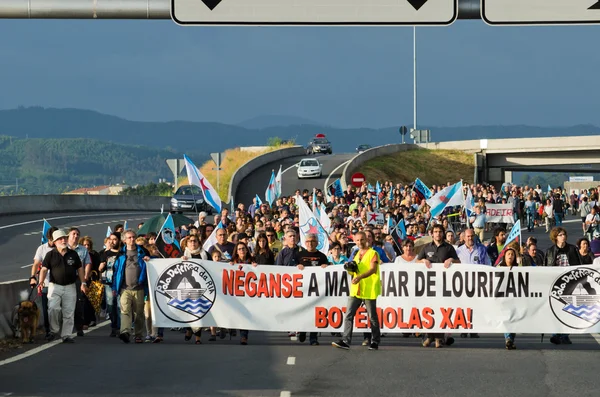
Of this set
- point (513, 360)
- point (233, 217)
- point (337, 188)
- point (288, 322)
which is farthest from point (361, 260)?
point (337, 188)

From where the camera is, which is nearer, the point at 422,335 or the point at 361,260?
the point at 361,260

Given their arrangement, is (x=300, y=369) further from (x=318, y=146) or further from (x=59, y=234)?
(x=318, y=146)

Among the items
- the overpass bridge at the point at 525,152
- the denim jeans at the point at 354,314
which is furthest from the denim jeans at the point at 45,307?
the overpass bridge at the point at 525,152

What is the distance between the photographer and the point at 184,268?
Answer: 1706 cm

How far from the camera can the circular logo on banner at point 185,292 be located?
16.9 metres

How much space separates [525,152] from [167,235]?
70.1 meters

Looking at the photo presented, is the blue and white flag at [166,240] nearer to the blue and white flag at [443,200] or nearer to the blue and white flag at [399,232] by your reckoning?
the blue and white flag at [399,232]

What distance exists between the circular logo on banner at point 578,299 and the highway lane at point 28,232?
1632 centimetres

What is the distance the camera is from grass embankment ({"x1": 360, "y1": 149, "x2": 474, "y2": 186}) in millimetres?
83644

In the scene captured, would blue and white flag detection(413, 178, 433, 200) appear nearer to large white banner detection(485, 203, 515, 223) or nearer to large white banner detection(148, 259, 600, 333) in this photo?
large white banner detection(485, 203, 515, 223)

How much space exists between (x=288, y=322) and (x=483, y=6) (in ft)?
31.2

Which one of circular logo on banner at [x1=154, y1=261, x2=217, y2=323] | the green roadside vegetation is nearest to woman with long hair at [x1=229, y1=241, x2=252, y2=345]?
circular logo on banner at [x1=154, y1=261, x2=217, y2=323]

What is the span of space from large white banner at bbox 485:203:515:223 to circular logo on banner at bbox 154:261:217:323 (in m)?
25.9

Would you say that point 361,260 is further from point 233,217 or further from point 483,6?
point 233,217
